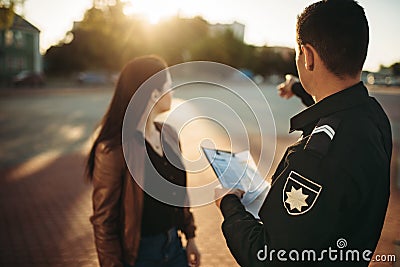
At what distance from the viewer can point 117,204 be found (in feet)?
6.55

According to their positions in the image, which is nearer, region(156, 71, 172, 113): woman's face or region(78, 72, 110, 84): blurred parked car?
region(156, 71, 172, 113): woman's face

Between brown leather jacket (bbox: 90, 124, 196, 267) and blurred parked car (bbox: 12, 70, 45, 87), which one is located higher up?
brown leather jacket (bbox: 90, 124, 196, 267)

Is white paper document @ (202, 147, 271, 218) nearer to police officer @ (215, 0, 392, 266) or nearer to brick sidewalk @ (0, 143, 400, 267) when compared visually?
police officer @ (215, 0, 392, 266)

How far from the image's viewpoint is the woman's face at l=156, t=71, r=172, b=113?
2.17 m

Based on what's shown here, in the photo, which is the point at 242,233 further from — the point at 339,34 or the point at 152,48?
the point at 152,48

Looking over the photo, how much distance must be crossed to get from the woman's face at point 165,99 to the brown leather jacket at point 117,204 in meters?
0.25

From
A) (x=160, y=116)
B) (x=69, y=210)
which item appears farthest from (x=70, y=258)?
(x=160, y=116)

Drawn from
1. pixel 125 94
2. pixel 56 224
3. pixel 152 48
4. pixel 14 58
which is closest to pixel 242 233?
pixel 125 94

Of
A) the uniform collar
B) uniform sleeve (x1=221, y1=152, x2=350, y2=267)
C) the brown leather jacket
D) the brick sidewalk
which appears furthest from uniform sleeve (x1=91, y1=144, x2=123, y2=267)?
the brick sidewalk

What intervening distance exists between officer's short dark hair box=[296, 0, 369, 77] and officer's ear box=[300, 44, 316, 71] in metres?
0.02

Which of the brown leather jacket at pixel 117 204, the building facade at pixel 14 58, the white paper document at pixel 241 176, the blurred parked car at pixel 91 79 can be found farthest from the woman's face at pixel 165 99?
the blurred parked car at pixel 91 79

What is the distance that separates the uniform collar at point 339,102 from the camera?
116 centimetres

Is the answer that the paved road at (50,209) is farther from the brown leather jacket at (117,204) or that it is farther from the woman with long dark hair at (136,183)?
the brown leather jacket at (117,204)

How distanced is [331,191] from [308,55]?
44 centimetres
